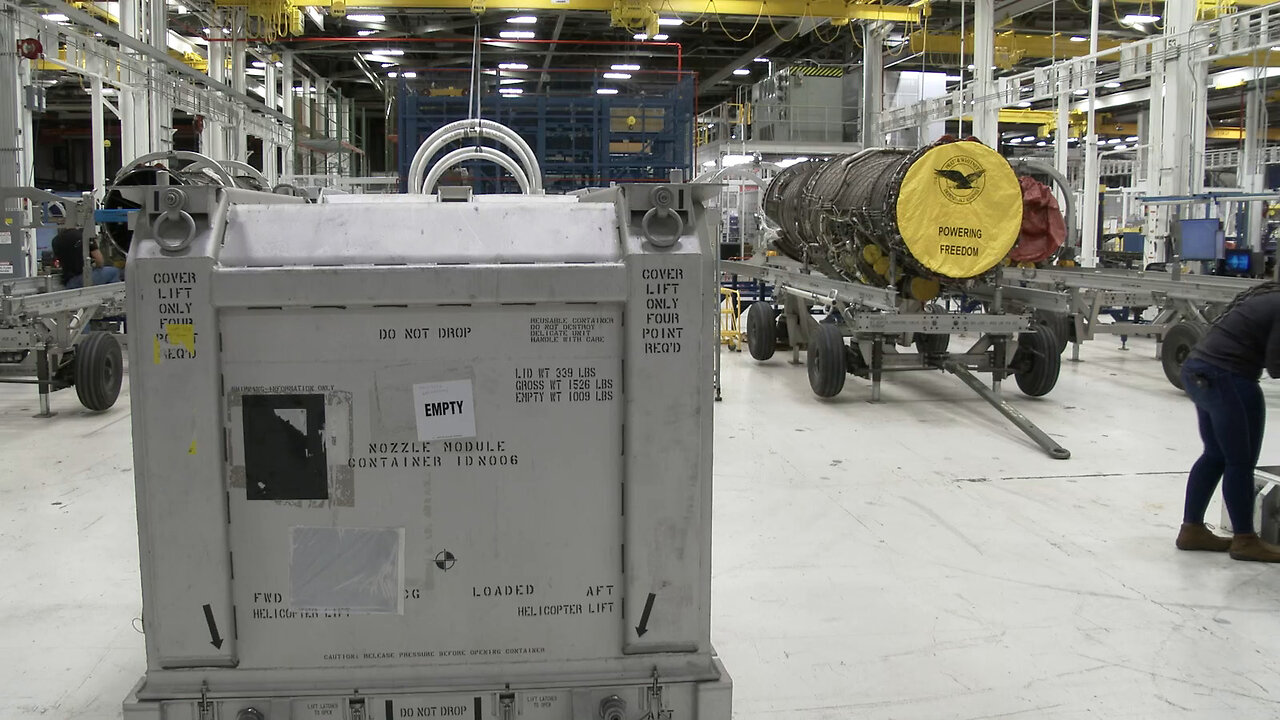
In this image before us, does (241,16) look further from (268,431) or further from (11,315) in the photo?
(268,431)

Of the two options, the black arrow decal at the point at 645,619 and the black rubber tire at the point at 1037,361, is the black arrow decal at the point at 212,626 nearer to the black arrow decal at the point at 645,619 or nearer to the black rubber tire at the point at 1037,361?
the black arrow decal at the point at 645,619

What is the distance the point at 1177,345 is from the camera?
29.8ft

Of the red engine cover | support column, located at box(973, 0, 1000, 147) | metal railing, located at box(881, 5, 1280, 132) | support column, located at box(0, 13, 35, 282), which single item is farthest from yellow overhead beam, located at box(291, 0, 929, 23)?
the red engine cover

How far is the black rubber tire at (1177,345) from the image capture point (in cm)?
895

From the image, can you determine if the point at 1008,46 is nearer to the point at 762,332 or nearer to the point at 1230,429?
the point at 762,332

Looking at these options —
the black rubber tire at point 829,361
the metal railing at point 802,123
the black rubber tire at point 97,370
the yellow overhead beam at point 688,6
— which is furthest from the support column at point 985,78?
the black rubber tire at point 97,370

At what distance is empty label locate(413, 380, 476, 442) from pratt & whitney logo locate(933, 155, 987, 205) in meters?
6.83

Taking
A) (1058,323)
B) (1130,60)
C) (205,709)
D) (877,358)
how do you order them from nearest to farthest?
(205,709) → (877,358) → (1058,323) → (1130,60)

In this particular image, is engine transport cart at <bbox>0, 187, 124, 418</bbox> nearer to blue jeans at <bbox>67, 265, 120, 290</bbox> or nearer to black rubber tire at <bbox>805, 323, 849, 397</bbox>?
blue jeans at <bbox>67, 265, 120, 290</bbox>

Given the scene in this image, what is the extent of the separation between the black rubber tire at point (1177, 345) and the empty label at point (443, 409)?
8673 millimetres

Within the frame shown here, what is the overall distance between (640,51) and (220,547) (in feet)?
69.1

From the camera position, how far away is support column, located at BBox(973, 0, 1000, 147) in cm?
1553

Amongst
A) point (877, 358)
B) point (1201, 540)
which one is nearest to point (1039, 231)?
point (877, 358)

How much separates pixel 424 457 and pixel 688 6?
590 inches
